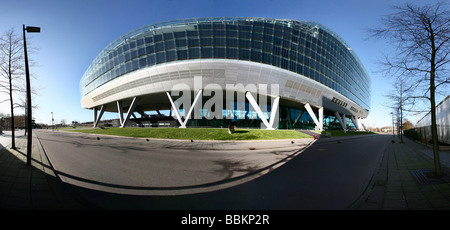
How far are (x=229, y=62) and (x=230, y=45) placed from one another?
11.2ft

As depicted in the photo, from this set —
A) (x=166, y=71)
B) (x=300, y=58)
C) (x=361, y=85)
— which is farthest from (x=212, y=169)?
(x=361, y=85)

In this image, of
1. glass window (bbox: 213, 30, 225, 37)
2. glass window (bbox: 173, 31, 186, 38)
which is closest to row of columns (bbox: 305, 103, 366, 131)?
glass window (bbox: 213, 30, 225, 37)

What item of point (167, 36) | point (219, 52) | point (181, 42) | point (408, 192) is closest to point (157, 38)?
point (167, 36)

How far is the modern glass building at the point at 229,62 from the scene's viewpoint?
28.2 metres

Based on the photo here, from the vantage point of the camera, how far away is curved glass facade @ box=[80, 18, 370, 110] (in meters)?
28.2

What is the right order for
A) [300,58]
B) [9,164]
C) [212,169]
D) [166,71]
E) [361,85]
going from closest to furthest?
[212,169] → [9,164] → [166,71] → [300,58] → [361,85]

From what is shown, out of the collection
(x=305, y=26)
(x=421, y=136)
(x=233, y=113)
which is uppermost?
(x=305, y=26)

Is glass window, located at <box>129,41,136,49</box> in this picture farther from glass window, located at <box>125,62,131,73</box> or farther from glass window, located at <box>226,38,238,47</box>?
glass window, located at <box>226,38,238,47</box>

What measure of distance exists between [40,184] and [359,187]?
10270 millimetres

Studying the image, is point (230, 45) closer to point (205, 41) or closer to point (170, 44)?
point (205, 41)

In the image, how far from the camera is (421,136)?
20453mm

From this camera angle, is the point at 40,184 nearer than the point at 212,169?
Yes
